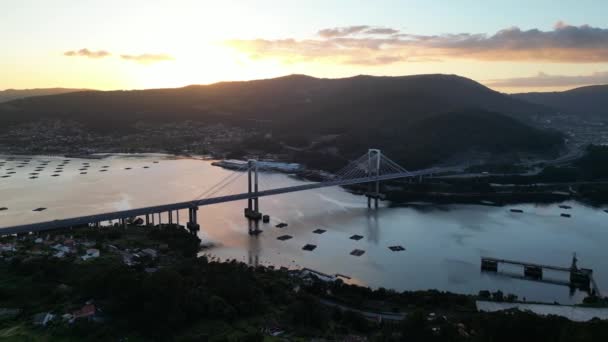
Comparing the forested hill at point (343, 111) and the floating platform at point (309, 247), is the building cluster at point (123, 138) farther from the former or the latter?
the floating platform at point (309, 247)

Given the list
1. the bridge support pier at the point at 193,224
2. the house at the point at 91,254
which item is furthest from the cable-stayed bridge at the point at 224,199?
the house at the point at 91,254

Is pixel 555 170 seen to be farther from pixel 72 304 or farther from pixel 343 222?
pixel 72 304

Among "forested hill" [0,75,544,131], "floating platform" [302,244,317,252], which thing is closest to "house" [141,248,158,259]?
"floating platform" [302,244,317,252]

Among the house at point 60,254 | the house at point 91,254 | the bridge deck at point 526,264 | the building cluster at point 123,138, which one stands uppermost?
the building cluster at point 123,138

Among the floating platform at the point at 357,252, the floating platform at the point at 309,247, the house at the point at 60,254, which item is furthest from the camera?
the floating platform at the point at 309,247

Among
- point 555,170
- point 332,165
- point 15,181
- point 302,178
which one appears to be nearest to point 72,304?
point 302,178

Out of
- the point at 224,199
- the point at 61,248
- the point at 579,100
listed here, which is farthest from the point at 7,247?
the point at 579,100

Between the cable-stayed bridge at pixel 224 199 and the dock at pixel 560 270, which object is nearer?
the dock at pixel 560 270

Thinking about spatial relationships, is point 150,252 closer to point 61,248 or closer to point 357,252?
point 61,248
